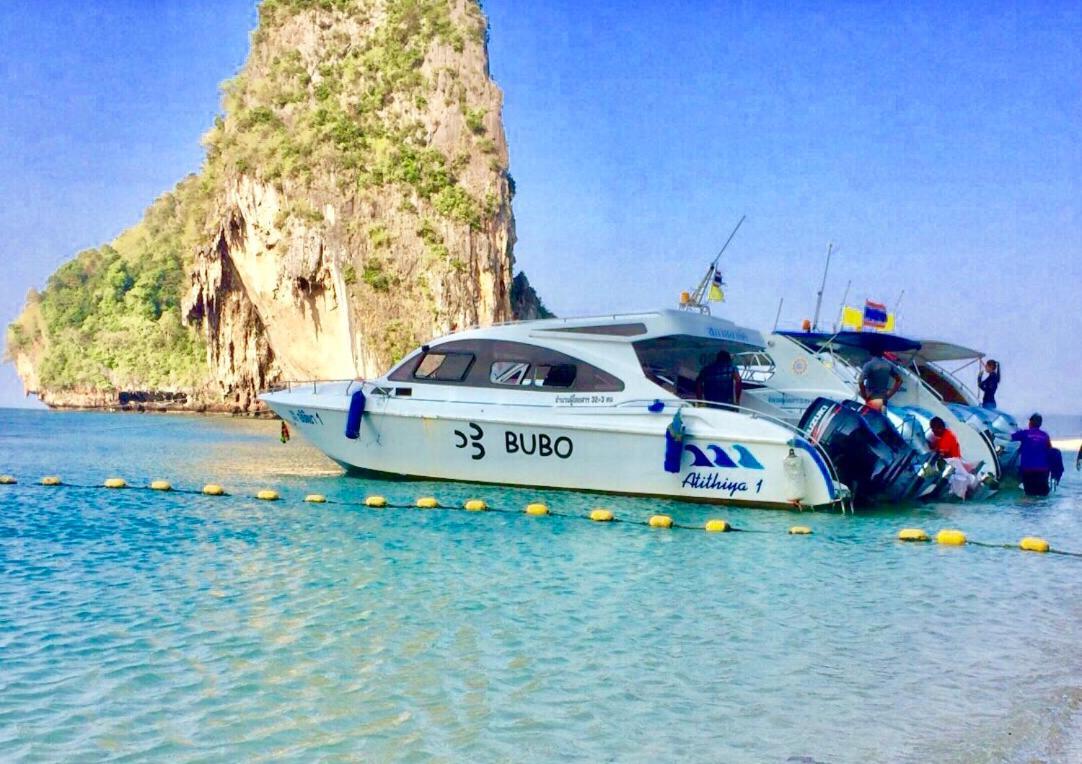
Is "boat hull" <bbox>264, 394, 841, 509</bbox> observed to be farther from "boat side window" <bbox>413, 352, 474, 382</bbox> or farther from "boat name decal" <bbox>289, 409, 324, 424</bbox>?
"boat side window" <bbox>413, 352, 474, 382</bbox>

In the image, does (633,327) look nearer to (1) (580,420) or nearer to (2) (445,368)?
(1) (580,420)

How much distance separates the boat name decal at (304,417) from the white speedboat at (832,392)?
25.4ft

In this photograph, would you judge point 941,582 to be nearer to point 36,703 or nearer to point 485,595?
point 485,595

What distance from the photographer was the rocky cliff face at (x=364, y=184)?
54875mm

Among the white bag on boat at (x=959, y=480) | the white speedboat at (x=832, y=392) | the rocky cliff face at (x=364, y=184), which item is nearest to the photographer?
the white bag on boat at (x=959, y=480)

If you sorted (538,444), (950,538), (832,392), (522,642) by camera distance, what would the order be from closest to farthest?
(522,642)
(950,538)
(538,444)
(832,392)

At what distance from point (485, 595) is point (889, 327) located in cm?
2015

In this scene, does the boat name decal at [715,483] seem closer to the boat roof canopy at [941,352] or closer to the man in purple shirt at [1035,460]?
the man in purple shirt at [1035,460]

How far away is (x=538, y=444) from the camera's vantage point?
1569 centimetres

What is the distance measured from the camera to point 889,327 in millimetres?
26156

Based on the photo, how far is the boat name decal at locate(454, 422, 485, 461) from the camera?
52.8 ft

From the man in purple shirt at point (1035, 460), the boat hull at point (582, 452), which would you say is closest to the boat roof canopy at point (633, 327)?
the boat hull at point (582, 452)

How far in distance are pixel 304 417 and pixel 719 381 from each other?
745 centimetres

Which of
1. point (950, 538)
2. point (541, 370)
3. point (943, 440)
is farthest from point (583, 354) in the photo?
point (943, 440)
